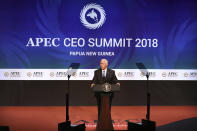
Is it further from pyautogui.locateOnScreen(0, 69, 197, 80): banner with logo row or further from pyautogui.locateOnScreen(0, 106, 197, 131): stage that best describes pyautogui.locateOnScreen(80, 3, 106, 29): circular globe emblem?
pyautogui.locateOnScreen(0, 106, 197, 131): stage

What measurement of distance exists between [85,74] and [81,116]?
1.21m

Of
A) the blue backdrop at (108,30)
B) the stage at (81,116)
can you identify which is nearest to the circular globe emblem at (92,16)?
the blue backdrop at (108,30)

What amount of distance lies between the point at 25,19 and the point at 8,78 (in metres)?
1.60

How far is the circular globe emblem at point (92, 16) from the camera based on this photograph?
18.7 feet

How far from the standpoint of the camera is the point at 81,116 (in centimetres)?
500

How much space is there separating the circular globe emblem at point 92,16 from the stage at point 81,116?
2.21 meters

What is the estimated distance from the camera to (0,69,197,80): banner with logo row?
18.6ft

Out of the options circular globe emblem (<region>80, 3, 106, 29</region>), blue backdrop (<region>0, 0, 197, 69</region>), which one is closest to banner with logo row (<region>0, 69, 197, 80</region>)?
blue backdrop (<region>0, 0, 197, 69</region>)

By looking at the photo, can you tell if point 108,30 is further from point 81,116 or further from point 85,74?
point 81,116

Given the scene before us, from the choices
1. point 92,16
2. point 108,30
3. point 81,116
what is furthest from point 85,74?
point 92,16

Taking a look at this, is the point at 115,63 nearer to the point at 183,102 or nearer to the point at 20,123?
the point at 183,102

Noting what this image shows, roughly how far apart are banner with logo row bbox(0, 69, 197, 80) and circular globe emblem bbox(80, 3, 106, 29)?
3.99 ft

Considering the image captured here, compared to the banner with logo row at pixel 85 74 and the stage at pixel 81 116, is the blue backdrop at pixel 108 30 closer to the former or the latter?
the banner with logo row at pixel 85 74

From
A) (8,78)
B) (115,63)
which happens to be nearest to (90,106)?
(115,63)
